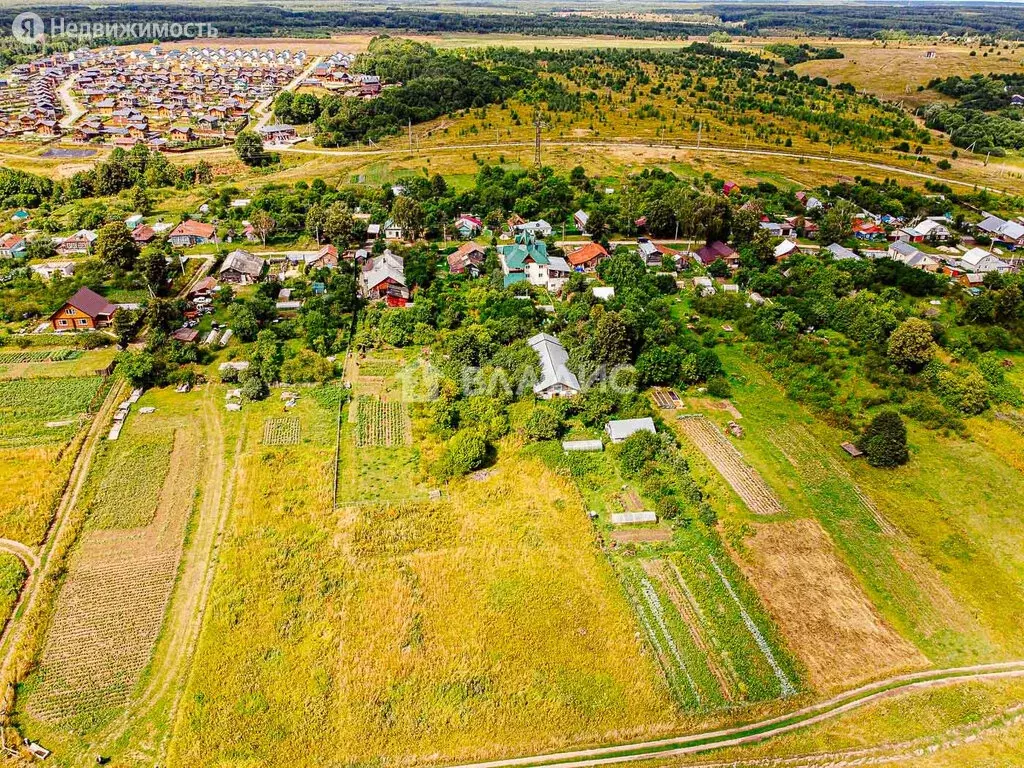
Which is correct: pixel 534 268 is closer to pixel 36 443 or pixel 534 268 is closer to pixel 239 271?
pixel 239 271

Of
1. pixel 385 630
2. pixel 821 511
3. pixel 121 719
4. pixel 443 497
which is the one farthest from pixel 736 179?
pixel 121 719

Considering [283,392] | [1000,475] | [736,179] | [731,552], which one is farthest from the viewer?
[736,179]

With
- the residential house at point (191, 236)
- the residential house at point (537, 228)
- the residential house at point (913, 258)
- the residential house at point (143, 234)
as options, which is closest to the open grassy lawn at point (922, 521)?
the residential house at point (913, 258)

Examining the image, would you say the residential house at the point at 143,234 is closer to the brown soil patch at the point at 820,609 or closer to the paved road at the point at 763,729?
the paved road at the point at 763,729

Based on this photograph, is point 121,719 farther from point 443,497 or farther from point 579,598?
point 579,598

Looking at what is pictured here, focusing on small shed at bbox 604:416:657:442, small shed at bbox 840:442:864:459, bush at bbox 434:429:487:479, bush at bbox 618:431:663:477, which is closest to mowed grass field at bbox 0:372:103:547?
bush at bbox 434:429:487:479

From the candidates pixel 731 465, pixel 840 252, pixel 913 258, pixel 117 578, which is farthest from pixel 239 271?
pixel 913 258

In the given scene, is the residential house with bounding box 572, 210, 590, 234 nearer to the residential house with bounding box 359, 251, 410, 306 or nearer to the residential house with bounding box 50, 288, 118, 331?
the residential house with bounding box 359, 251, 410, 306
